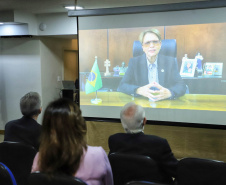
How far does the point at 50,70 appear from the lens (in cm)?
573

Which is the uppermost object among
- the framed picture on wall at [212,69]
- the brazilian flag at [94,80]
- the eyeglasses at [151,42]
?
the eyeglasses at [151,42]

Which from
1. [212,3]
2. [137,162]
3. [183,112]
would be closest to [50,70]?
[183,112]

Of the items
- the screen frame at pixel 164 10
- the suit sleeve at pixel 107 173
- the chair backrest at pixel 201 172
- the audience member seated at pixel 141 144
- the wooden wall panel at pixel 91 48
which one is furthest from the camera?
the wooden wall panel at pixel 91 48

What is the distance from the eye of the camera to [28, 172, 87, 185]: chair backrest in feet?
3.75

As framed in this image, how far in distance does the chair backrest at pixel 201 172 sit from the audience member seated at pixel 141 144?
0.63 feet

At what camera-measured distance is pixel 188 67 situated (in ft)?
11.2

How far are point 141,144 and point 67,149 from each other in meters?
0.75

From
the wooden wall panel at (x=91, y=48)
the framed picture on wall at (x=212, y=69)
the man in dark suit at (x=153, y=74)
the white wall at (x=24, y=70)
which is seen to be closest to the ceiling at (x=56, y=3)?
the wooden wall panel at (x=91, y=48)

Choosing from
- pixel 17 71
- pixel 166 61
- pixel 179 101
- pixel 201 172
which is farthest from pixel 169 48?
pixel 17 71

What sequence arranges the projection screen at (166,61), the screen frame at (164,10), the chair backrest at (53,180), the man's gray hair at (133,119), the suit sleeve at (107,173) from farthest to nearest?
the projection screen at (166,61) → the screen frame at (164,10) → the man's gray hair at (133,119) → the suit sleeve at (107,173) → the chair backrest at (53,180)

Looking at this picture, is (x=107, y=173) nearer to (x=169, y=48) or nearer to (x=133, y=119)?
(x=133, y=119)

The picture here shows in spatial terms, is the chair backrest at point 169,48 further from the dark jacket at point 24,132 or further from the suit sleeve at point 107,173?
the suit sleeve at point 107,173

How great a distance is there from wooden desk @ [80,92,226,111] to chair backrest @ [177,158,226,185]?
196cm

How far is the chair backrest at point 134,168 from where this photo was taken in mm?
1606
